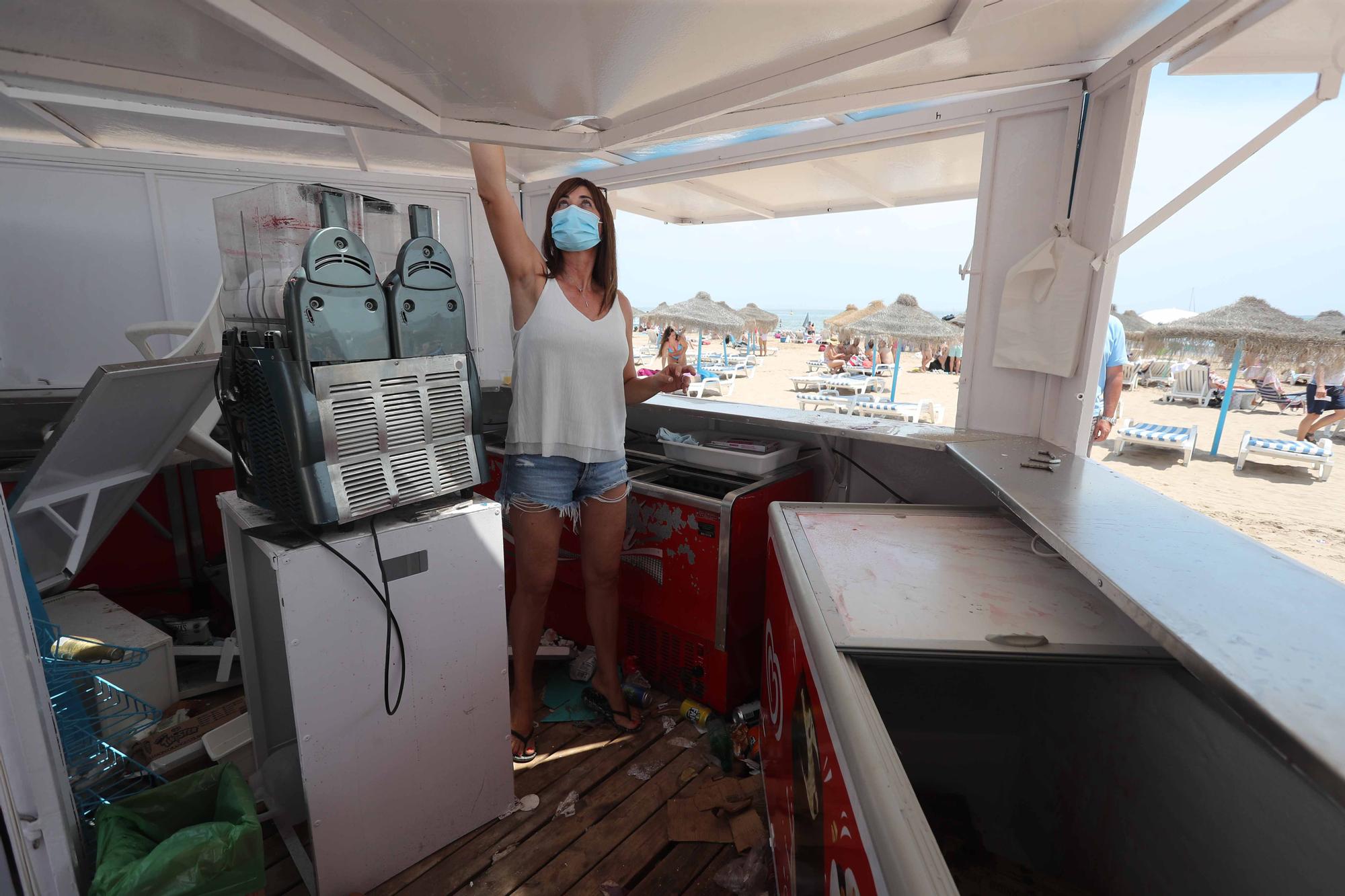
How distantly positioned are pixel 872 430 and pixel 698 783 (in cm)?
142

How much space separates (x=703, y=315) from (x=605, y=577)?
38.9 ft

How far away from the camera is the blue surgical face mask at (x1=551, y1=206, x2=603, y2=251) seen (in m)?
1.92

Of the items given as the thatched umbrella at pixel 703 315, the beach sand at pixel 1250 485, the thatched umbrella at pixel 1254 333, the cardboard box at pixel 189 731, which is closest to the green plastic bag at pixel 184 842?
the cardboard box at pixel 189 731

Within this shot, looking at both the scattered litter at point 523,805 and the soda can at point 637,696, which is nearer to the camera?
the scattered litter at point 523,805

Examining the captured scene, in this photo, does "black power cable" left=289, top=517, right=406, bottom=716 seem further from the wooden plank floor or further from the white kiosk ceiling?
the white kiosk ceiling

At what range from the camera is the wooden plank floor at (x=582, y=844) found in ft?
5.46

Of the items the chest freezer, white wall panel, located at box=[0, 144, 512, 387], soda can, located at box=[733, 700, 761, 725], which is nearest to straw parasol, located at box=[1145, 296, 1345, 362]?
the chest freezer

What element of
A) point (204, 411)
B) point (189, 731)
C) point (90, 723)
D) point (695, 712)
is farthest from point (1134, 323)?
point (90, 723)

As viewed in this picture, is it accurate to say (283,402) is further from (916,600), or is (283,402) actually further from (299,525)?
(916,600)

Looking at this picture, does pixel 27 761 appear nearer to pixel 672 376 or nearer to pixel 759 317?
pixel 672 376

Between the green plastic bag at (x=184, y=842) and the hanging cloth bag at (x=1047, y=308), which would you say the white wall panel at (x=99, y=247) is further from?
the hanging cloth bag at (x=1047, y=308)

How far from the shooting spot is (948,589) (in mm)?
1281

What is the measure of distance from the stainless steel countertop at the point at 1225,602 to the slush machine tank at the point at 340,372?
1.48 metres

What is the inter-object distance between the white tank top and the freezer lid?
664mm
